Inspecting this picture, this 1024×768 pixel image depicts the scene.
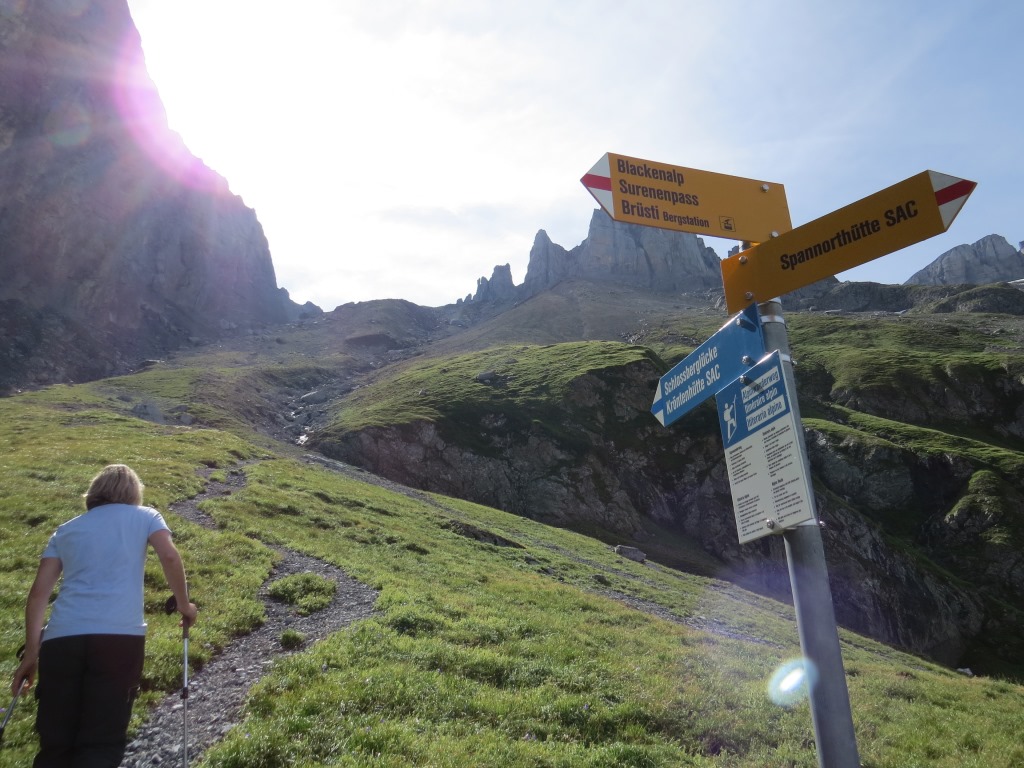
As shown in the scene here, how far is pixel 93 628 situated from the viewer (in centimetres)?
632

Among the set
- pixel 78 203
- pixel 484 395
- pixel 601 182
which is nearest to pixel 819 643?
pixel 601 182

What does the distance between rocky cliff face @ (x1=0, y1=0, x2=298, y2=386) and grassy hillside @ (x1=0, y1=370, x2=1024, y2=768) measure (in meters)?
143

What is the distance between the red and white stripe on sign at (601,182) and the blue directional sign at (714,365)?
5.81 feet

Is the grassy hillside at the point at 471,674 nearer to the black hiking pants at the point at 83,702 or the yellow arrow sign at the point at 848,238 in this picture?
the black hiking pants at the point at 83,702

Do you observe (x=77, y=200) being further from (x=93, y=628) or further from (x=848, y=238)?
(x=848, y=238)

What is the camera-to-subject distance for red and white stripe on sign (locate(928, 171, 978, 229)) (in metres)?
4.61

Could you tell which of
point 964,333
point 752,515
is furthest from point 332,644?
point 964,333

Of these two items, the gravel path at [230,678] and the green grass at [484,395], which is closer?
the gravel path at [230,678]

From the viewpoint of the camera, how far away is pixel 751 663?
17.6 metres

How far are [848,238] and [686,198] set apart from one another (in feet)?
5.68

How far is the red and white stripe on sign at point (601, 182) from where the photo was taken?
618 centimetres

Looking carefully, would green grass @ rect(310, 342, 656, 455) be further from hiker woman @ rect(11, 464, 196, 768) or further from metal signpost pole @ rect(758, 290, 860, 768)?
metal signpost pole @ rect(758, 290, 860, 768)

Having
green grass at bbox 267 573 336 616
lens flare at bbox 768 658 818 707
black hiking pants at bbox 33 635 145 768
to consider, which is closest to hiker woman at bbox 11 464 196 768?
black hiking pants at bbox 33 635 145 768

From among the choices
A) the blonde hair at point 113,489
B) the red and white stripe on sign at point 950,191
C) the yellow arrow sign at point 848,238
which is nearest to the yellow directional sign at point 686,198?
the yellow arrow sign at point 848,238
